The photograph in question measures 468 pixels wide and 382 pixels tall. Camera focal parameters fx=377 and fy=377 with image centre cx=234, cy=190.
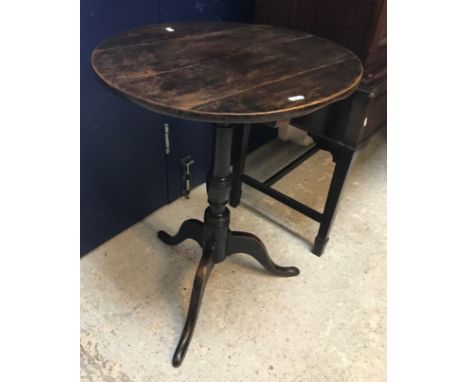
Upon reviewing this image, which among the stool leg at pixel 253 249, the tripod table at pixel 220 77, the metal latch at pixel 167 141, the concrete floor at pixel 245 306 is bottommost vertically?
the concrete floor at pixel 245 306

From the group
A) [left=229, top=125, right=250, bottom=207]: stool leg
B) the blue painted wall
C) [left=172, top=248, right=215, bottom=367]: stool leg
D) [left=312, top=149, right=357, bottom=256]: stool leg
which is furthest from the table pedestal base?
[left=229, top=125, right=250, bottom=207]: stool leg

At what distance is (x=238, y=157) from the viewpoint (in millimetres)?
1696

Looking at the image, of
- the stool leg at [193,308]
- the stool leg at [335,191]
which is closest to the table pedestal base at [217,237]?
the stool leg at [193,308]

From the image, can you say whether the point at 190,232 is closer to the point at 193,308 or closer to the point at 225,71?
the point at 193,308

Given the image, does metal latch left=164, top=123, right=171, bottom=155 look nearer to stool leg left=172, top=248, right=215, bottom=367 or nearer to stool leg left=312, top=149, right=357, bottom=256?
stool leg left=172, top=248, right=215, bottom=367

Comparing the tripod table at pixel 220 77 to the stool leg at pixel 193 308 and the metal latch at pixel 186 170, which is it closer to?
the stool leg at pixel 193 308

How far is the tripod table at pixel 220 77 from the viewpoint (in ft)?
2.48

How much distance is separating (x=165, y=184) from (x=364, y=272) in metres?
0.92

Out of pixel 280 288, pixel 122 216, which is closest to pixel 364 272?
pixel 280 288

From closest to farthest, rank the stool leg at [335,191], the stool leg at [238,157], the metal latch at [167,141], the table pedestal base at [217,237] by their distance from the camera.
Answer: the table pedestal base at [217,237]
the stool leg at [335,191]
the metal latch at [167,141]
the stool leg at [238,157]

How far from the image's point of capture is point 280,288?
1.42m

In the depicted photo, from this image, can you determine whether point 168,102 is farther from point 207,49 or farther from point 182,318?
point 182,318

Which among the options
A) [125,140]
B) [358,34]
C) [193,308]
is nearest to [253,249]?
[193,308]

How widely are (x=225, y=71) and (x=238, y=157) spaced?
2.67ft
